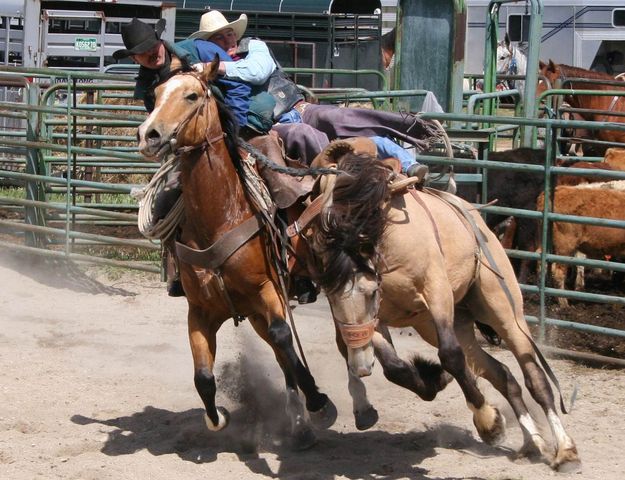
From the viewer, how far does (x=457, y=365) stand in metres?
5.03

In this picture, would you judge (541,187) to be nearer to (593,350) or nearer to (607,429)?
(593,350)

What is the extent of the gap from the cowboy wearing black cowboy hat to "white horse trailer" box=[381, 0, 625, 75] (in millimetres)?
14474

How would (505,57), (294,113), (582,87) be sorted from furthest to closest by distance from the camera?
(505,57), (582,87), (294,113)

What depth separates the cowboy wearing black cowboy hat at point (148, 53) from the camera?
5.10m

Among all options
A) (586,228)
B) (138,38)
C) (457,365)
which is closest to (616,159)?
(586,228)

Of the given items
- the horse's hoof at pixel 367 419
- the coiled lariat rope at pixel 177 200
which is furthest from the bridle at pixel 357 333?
the coiled lariat rope at pixel 177 200

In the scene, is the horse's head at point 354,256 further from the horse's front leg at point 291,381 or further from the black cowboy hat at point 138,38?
the black cowboy hat at point 138,38

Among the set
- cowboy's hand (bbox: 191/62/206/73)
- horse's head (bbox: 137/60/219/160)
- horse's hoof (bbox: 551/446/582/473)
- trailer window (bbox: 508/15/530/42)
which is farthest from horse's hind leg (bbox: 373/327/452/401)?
trailer window (bbox: 508/15/530/42)

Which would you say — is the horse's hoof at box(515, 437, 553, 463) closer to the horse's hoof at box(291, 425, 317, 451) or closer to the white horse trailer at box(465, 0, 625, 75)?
the horse's hoof at box(291, 425, 317, 451)

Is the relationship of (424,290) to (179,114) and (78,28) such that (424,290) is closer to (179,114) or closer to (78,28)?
(179,114)

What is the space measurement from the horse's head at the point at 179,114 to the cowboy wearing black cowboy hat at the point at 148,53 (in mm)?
Answer: 98

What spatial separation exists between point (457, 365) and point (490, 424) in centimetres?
39

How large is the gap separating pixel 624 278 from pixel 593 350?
7.19 feet

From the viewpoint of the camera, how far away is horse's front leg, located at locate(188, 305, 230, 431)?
5.43 metres
